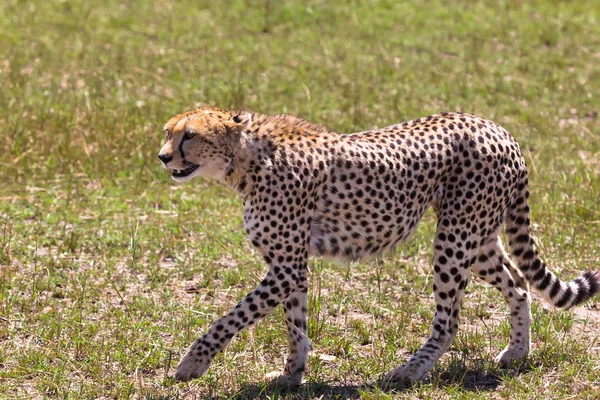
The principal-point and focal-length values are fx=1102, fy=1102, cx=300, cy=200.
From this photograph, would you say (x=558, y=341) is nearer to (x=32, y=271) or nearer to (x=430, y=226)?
(x=430, y=226)

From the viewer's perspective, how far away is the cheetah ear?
550 centimetres

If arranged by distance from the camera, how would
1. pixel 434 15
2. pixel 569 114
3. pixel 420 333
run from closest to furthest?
pixel 420 333 < pixel 569 114 < pixel 434 15

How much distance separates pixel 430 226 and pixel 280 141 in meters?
2.61

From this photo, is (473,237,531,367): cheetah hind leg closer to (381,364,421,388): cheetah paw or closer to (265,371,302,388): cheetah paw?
(381,364,421,388): cheetah paw

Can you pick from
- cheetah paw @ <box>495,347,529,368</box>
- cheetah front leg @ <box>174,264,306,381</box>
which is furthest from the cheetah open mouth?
cheetah paw @ <box>495,347,529,368</box>

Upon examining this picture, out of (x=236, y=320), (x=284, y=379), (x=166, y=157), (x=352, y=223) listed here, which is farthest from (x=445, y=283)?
(x=166, y=157)

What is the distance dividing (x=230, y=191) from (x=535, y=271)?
3197 millimetres

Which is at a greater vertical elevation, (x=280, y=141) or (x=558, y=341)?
(x=280, y=141)

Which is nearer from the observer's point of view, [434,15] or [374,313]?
[374,313]

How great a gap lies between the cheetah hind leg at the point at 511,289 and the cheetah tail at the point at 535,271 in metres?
0.08

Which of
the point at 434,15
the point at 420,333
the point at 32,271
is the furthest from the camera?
the point at 434,15

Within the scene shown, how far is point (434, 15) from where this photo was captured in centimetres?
1270

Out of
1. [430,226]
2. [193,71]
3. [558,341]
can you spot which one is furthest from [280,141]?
[193,71]

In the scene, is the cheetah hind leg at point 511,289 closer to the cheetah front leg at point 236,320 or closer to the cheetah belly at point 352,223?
the cheetah belly at point 352,223
